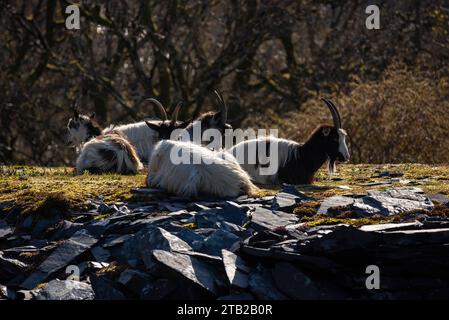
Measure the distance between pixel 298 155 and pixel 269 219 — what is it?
3.50 metres

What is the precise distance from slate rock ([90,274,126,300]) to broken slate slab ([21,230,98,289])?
68 cm

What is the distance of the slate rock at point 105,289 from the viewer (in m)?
7.82

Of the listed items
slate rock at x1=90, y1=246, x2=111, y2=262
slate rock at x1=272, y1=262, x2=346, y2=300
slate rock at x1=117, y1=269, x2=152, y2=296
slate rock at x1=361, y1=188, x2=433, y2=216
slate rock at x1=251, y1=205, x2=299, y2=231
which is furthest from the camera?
slate rock at x1=361, y1=188, x2=433, y2=216

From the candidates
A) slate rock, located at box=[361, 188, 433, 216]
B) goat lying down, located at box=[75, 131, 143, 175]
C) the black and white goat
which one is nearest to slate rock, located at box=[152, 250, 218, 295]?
slate rock, located at box=[361, 188, 433, 216]

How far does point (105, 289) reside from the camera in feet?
25.8

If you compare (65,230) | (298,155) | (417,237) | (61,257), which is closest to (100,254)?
(61,257)

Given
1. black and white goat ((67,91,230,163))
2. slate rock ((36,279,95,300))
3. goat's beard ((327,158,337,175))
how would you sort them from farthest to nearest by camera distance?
black and white goat ((67,91,230,163)) < goat's beard ((327,158,337,175)) < slate rock ((36,279,95,300))

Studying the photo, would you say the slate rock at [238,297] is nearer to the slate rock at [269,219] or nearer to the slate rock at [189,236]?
the slate rock at [189,236]

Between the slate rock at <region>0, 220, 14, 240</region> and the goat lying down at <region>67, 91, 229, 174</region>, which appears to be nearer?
the slate rock at <region>0, 220, 14, 240</region>

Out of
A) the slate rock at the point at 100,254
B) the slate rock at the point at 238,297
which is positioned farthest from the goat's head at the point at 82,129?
the slate rock at the point at 238,297

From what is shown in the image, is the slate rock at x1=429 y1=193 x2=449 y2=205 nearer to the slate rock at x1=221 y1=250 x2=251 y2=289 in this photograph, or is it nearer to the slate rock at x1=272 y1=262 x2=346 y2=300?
the slate rock at x1=272 y1=262 x2=346 y2=300

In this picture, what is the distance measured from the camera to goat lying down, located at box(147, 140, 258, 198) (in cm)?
1026
